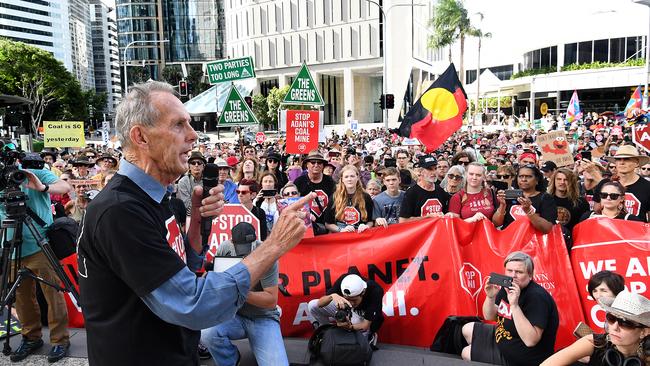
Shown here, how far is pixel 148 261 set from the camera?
1.62 metres

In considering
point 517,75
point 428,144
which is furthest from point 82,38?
point 428,144

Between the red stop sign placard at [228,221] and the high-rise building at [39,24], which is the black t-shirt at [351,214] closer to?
the red stop sign placard at [228,221]

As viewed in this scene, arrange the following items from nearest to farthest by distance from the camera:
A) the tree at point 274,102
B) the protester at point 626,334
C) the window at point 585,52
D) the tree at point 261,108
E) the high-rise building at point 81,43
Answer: the protester at point 626,334 < the tree at point 274,102 < the tree at point 261,108 < the window at point 585,52 < the high-rise building at point 81,43

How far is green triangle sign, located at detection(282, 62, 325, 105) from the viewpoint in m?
10.9

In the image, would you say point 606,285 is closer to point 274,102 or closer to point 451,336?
point 451,336

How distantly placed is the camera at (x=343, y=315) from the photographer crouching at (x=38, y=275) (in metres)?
2.51

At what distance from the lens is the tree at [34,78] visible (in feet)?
164

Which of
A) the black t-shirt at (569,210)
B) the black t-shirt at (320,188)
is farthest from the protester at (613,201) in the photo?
the black t-shirt at (320,188)

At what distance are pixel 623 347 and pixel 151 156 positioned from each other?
3.05 meters

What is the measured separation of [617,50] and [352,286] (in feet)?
212

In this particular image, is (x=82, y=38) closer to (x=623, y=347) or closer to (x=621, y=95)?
(x=621, y=95)

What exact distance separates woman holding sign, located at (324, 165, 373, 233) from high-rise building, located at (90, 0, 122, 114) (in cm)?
18634

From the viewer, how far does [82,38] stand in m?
156

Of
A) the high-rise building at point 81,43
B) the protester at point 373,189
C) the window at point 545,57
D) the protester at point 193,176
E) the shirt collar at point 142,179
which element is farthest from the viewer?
the high-rise building at point 81,43
